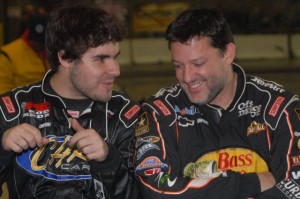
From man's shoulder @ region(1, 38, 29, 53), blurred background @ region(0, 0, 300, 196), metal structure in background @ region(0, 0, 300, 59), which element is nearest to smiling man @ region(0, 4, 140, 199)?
man's shoulder @ region(1, 38, 29, 53)

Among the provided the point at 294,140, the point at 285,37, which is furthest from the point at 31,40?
the point at 285,37

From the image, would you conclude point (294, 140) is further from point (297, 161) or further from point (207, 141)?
point (207, 141)

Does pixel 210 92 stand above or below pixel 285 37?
above

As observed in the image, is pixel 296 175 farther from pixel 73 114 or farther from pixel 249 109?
pixel 73 114

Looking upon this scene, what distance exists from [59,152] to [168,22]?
14.5 metres

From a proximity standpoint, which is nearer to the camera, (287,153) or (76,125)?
(76,125)

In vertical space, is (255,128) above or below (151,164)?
above

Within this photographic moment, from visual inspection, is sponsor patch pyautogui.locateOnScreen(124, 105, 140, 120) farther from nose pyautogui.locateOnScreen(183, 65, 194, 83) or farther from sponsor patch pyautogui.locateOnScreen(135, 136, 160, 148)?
nose pyautogui.locateOnScreen(183, 65, 194, 83)

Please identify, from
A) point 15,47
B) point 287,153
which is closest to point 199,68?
point 287,153

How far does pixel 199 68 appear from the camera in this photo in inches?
123

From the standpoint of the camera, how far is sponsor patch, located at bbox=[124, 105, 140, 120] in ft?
10.2

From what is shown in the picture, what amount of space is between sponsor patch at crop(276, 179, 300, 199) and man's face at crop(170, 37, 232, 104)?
0.56m

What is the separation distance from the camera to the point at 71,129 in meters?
3.04

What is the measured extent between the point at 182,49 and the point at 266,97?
1.57ft
